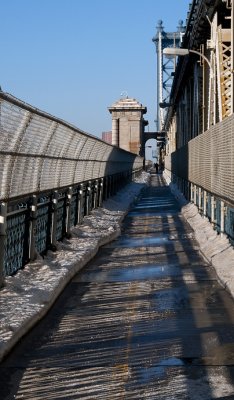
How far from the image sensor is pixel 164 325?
350 inches

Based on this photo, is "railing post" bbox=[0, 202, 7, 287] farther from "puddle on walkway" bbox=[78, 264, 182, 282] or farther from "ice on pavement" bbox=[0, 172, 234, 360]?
"puddle on walkway" bbox=[78, 264, 182, 282]

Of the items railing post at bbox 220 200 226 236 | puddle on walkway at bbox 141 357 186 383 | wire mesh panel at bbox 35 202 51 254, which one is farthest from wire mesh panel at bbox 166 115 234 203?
puddle on walkway at bbox 141 357 186 383

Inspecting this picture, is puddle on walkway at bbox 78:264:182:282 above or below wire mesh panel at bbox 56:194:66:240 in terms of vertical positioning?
below

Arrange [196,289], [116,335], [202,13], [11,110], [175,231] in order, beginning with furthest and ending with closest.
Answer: [202,13] → [175,231] → [196,289] → [11,110] → [116,335]

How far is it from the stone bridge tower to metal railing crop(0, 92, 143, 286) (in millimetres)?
90387

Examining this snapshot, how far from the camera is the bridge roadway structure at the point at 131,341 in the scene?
648cm

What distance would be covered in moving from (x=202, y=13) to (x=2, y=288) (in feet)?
67.8

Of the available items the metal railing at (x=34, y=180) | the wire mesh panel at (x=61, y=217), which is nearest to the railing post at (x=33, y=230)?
the metal railing at (x=34, y=180)

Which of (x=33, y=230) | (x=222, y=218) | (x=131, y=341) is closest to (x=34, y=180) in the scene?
(x=33, y=230)

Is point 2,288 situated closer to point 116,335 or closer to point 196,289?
point 116,335

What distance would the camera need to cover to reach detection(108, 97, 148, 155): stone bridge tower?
111613mm

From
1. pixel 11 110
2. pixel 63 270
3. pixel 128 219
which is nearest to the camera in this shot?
pixel 11 110

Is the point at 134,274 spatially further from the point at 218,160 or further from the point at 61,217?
the point at 218,160

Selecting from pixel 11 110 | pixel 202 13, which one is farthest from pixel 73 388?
pixel 202 13
